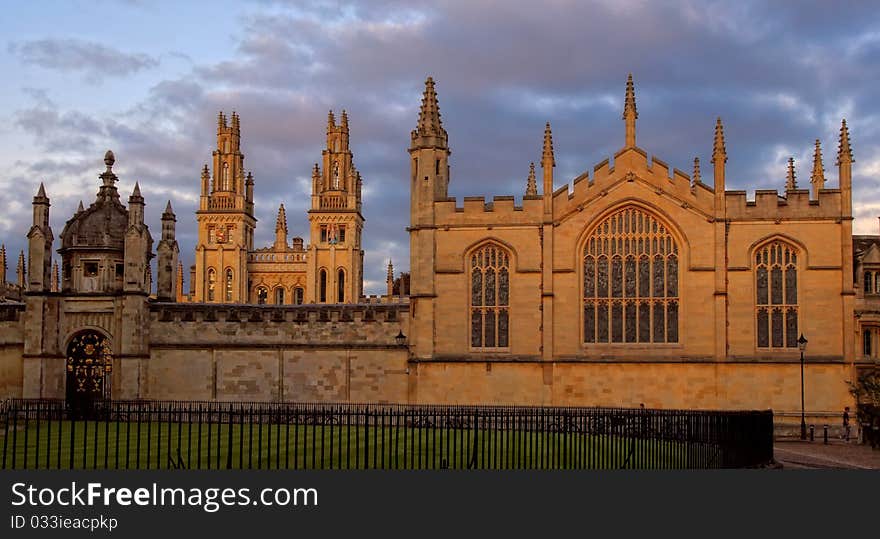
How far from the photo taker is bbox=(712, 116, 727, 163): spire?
44219mm

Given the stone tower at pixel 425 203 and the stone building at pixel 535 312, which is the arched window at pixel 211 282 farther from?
the stone tower at pixel 425 203

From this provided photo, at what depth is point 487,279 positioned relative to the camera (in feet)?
150

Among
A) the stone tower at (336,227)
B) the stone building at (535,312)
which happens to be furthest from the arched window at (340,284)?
the stone building at (535,312)

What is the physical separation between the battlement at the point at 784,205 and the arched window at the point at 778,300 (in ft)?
3.97

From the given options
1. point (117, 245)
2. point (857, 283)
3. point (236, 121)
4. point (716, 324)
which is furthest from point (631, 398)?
point (236, 121)

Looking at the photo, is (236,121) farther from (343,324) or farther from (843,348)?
(843,348)

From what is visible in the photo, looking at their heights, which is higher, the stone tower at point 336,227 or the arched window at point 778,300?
the stone tower at point 336,227

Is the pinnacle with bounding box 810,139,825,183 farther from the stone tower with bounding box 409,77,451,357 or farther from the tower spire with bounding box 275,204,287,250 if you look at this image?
the tower spire with bounding box 275,204,287,250

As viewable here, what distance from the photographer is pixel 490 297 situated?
45.6m

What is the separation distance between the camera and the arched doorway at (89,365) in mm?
45406

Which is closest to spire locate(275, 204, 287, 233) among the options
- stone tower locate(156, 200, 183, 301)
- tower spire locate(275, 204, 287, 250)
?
tower spire locate(275, 204, 287, 250)

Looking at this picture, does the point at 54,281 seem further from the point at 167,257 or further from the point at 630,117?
the point at 630,117

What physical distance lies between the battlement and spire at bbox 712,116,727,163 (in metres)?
1.36

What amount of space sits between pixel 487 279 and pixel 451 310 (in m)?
1.85
